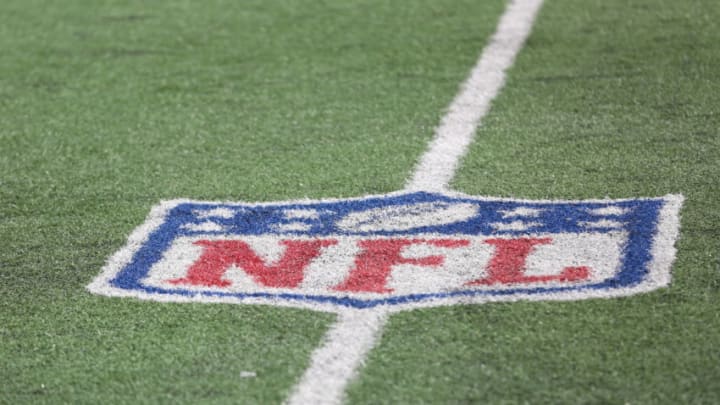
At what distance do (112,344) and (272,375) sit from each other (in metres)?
0.49

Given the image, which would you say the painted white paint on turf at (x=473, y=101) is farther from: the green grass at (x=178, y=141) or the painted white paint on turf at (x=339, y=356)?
the painted white paint on turf at (x=339, y=356)

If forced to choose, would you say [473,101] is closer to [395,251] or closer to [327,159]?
[327,159]

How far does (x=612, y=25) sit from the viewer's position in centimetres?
622

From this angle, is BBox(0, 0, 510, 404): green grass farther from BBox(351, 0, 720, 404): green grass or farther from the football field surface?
BBox(351, 0, 720, 404): green grass

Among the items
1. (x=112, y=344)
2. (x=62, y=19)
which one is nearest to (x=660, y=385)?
(x=112, y=344)

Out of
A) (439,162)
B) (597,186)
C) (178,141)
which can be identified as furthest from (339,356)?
(178,141)

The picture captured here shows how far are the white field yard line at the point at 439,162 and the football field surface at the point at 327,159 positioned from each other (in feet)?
0.12

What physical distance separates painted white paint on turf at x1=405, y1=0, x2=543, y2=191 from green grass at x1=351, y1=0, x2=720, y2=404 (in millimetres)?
58

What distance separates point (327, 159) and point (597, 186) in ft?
3.23

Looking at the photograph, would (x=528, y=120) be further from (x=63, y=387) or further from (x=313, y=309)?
(x=63, y=387)

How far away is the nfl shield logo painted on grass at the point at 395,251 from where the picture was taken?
360 centimetres

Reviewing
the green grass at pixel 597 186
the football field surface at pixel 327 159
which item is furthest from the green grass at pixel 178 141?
the green grass at pixel 597 186

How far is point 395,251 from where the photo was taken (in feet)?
12.7

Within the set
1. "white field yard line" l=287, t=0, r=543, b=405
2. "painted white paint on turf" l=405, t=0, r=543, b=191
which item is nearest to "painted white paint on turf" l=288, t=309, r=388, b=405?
"white field yard line" l=287, t=0, r=543, b=405
